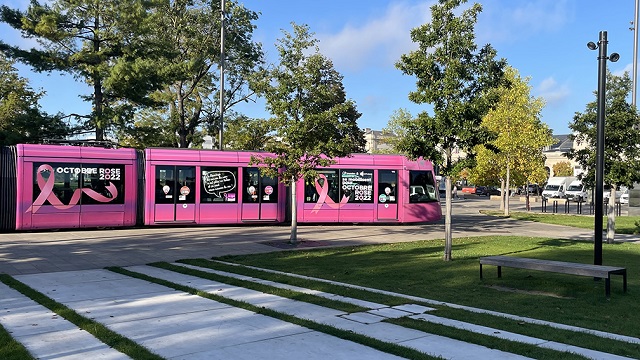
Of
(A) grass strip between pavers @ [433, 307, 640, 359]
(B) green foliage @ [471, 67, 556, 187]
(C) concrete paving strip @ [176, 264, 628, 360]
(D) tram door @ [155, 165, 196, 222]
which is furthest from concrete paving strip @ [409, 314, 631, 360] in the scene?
(B) green foliage @ [471, 67, 556, 187]

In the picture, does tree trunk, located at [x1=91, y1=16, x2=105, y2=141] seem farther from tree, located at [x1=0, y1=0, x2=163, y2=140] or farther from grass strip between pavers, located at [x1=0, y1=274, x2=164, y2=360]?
grass strip between pavers, located at [x1=0, y1=274, x2=164, y2=360]

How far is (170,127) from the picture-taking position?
108ft

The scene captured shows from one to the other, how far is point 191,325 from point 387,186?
17.8 m

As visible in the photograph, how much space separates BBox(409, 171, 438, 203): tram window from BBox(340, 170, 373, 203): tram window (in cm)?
197

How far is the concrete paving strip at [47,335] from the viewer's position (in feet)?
18.1

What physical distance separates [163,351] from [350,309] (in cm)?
302

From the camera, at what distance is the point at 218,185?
Answer: 71.2ft

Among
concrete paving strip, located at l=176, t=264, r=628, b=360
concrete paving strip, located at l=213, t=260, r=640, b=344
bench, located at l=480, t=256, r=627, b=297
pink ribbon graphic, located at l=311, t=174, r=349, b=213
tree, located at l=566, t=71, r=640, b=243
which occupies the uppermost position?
tree, located at l=566, t=71, r=640, b=243

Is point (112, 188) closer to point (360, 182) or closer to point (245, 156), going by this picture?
point (245, 156)

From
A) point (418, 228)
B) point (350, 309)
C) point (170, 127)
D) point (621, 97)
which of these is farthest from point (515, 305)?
point (170, 127)

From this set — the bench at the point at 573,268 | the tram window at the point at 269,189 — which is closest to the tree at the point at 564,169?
the tram window at the point at 269,189

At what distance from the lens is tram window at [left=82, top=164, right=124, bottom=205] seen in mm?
19625

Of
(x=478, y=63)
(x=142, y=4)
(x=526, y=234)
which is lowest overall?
(x=526, y=234)

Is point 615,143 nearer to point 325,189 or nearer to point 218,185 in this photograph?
point 325,189
